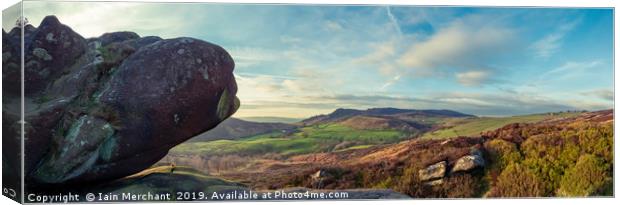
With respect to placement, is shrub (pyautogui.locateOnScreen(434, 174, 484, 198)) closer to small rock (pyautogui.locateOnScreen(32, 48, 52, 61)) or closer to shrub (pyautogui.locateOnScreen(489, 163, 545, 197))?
shrub (pyautogui.locateOnScreen(489, 163, 545, 197))

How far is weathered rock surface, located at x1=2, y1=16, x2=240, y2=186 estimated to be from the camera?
1433 cm

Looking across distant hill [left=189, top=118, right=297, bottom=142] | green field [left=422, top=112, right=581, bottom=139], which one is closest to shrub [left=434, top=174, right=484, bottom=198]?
green field [left=422, top=112, right=581, bottom=139]

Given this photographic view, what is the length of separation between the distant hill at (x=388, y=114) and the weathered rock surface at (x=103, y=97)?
6.74 ft

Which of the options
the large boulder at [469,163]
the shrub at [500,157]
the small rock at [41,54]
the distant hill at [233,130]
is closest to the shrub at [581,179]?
the shrub at [500,157]

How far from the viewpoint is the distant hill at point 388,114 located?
15.9 metres

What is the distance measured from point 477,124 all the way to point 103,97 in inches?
284

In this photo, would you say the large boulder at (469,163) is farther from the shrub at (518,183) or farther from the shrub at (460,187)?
the shrub at (518,183)

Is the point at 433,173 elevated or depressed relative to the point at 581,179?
elevated

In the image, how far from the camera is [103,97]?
1456 cm

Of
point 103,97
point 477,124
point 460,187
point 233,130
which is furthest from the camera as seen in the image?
point 477,124

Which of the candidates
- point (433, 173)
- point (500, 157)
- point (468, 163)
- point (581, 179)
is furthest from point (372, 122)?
point (581, 179)

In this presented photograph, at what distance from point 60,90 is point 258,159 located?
12.6 ft

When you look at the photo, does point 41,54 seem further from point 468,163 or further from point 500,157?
point 500,157

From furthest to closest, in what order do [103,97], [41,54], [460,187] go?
[460,187] → [41,54] → [103,97]
